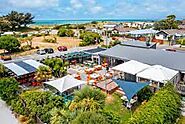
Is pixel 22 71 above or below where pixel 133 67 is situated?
below

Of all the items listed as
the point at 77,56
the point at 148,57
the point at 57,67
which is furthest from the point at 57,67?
the point at 148,57

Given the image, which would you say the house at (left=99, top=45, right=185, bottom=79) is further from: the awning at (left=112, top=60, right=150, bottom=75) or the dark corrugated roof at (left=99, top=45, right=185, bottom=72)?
the awning at (left=112, top=60, right=150, bottom=75)

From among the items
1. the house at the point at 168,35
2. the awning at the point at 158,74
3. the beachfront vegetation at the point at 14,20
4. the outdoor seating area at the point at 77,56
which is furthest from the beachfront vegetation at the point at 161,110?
the beachfront vegetation at the point at 14,20

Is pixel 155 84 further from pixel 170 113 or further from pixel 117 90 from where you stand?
pixel 170 113

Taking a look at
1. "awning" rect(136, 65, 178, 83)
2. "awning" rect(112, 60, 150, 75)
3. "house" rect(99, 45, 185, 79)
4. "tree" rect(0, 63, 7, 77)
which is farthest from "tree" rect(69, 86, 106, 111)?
"tree" rect(0, 63, 7, 77)

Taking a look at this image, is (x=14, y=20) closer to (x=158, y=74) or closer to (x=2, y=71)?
(x=2, y=71)
